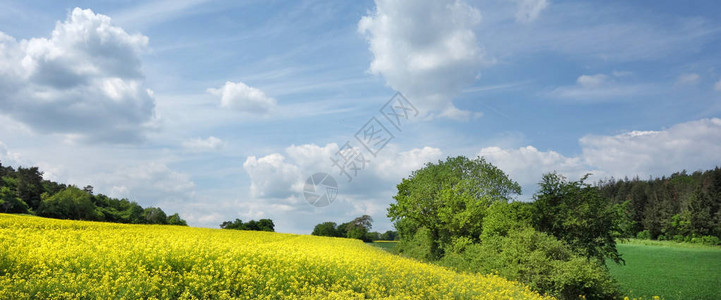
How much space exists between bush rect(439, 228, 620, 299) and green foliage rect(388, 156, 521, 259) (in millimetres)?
8198

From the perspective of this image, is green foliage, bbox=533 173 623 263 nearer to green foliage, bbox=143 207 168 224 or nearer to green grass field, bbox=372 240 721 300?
green grass field, bbox=372 240 721 300

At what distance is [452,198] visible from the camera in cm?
3578

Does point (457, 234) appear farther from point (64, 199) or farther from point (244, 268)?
point (64, 199)

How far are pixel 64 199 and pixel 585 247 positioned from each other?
2563 inches

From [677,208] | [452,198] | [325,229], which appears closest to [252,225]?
[325,229]

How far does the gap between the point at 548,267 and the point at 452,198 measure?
14.4 m

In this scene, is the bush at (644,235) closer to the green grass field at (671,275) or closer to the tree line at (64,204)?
the green grass field at (671,275)

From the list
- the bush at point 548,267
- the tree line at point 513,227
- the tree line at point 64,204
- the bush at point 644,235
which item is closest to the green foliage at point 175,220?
the tree line at point 64,204

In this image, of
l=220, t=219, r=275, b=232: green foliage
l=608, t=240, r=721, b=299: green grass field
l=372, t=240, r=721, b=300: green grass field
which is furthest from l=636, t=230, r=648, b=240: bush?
l=220, t=219, r=275, b=232: green foliage

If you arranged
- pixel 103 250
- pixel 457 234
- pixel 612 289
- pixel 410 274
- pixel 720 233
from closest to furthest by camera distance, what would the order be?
pixel 103 250
pixel 410 274
pixel 612 289
pixel 457 234
pixel 720 233

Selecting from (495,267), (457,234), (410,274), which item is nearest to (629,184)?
(457,234)

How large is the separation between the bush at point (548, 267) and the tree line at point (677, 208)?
62946 millimetres

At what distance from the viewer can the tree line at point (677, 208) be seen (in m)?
88.9

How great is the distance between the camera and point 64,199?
2349 inches
